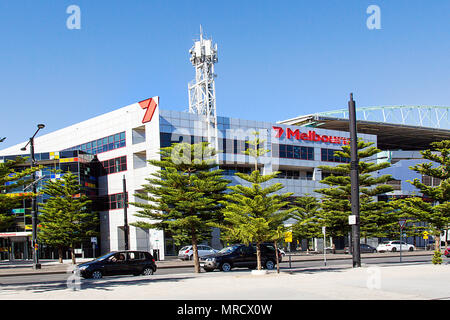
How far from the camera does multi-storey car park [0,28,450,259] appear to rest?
5038 centimetres

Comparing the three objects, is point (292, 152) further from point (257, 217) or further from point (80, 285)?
point (80, 285)

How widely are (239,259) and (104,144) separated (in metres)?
33.3

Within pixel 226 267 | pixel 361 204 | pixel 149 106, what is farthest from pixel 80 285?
pixel 361 204

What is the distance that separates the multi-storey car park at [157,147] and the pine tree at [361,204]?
9751mm

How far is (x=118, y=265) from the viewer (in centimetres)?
2359

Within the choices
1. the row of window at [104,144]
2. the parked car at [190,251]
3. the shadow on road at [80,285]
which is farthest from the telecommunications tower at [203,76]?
the shadow on road at [80,285]

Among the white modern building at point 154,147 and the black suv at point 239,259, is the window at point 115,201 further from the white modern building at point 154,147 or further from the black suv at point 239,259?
the black suv at point 239,259

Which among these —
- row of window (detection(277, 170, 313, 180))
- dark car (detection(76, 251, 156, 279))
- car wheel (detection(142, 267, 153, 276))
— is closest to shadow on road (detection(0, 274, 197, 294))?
dark car (detection(76, 251, 156, 279))

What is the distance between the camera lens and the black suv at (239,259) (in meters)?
26.7

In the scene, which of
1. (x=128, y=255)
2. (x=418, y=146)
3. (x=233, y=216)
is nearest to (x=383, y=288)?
(x=233, y=216)

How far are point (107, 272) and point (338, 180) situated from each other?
98.0ft

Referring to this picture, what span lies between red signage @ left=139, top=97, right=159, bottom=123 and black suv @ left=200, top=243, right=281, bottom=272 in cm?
2481

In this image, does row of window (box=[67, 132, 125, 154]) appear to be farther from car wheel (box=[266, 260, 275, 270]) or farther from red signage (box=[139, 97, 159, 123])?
car wheel (box=[266, 260, 275, 270])
